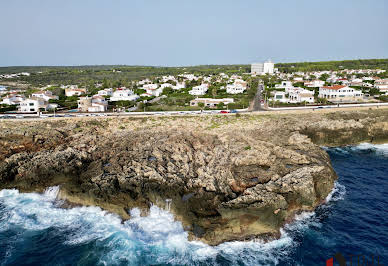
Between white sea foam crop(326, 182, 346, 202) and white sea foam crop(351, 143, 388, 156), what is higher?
white sea foam crop(351, 143, 388, 156)

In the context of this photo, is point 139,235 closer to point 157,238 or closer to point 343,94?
point 157,238

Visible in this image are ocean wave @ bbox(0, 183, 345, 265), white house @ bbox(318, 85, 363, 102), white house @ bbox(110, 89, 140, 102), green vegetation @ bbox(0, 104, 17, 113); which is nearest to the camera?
ocean wave @ bbox(0, 183, 345, 265)

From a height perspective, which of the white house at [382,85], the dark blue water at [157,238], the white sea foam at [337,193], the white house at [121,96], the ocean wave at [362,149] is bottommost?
the dark blue water at [157,238]

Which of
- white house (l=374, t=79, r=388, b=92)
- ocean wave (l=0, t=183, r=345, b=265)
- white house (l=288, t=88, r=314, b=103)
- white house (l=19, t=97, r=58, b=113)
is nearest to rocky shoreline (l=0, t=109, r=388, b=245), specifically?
ocean wave (l=0, t=183, r=345, b=265)

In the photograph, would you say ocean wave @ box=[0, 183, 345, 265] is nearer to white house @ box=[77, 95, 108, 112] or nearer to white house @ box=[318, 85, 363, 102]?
white house @ box=[77, 95, 108, 112]

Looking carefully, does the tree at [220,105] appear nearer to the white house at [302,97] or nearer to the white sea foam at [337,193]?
the white house at [302,97]

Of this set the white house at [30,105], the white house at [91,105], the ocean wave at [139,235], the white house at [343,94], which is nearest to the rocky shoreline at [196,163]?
the ocean wave at [139,235]
